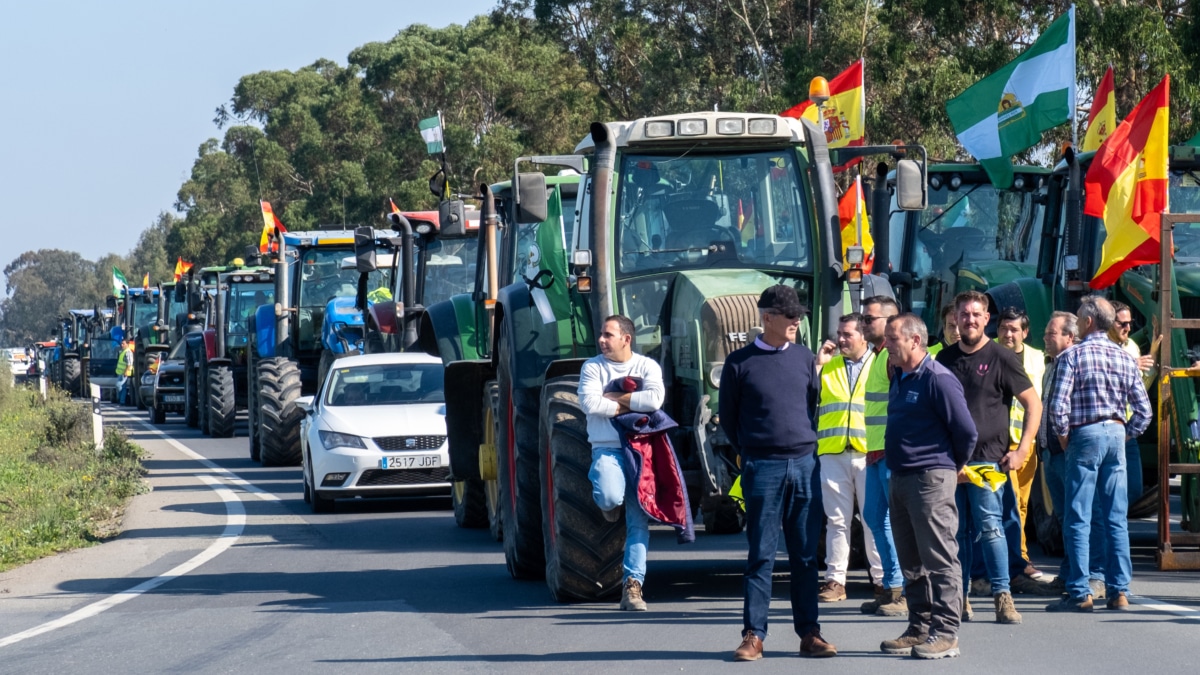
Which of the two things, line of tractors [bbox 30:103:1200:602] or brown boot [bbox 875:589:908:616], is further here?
line of tractors [bbox 30:103:1200:602]

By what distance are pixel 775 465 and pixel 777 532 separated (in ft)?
1.09

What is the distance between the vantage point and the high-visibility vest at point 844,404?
10.1 m

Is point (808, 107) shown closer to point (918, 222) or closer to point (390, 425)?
point (918, 222)

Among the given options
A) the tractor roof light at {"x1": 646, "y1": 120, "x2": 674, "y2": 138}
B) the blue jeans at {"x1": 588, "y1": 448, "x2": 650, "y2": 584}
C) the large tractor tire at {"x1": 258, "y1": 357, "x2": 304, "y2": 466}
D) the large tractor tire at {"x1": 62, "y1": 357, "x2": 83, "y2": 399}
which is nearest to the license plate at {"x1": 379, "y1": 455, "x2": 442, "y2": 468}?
the large tractor tire at {"x1": 258, "y1": 357, "x2": 304, "y2": 466}

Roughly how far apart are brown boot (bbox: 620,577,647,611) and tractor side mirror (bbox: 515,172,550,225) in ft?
7.81

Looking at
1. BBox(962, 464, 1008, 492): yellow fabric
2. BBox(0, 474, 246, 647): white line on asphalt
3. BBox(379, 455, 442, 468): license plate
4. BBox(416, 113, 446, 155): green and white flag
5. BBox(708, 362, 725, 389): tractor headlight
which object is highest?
BBox(416, 113, 446, 155): green and white flag

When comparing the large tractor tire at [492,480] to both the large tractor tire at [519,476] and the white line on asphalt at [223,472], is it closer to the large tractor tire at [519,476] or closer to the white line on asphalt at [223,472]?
the large tractor tire at [519,476]

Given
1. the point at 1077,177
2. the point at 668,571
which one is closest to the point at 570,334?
the point at 668,571

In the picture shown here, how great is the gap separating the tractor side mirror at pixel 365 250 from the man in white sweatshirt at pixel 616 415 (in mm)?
10128

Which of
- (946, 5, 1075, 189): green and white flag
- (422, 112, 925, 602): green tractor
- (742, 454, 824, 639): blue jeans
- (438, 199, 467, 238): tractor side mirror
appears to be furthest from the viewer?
(946, 5, 1075, 189): green and white flag

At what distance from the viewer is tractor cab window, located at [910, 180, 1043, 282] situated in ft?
53.8

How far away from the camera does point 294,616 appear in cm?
1045

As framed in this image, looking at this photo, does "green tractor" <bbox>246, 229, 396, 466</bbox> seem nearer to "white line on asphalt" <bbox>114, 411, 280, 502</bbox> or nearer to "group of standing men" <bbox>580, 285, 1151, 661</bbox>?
"white line on asphalt" <bbox>114, 411, 280, 502</bbox>

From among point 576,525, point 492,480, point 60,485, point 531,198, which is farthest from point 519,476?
point 60,485
